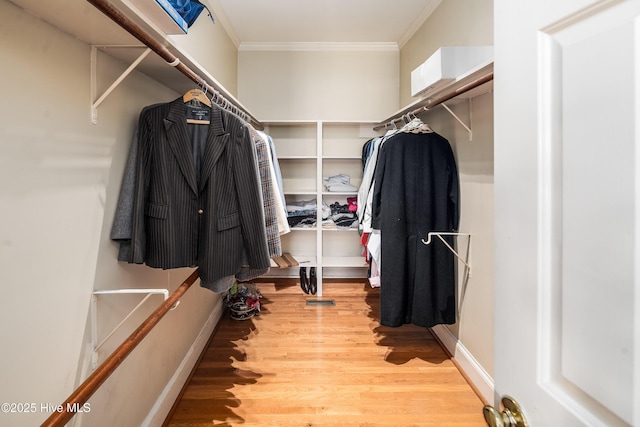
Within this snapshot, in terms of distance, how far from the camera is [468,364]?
1.87 m

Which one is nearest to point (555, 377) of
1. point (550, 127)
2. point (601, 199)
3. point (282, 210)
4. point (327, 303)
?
point (601, 199)

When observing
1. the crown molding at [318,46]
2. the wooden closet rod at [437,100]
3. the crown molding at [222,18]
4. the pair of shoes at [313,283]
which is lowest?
the pair of shoes at [313,283]

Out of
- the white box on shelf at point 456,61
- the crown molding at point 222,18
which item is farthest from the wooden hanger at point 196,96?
the crown molding at point 222,18

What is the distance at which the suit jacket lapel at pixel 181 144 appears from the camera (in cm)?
128

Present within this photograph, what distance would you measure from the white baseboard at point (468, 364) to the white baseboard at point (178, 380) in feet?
5.44

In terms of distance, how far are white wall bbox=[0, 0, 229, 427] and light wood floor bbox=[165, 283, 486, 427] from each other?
50 cm

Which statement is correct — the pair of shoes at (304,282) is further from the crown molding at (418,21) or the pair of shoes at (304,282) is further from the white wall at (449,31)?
the crown molding at (418,21)

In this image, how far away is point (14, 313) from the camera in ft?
2.58

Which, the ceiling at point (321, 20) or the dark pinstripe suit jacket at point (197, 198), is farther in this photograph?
the ceiling at point (321, 20)

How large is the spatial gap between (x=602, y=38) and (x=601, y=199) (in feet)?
0.68

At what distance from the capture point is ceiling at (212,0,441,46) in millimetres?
2453

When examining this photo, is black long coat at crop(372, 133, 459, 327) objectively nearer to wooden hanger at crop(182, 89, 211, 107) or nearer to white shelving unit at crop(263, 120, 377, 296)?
wooden hanger at crop(182, 89, 211, 107)

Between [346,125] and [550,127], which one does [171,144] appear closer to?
[550,127]

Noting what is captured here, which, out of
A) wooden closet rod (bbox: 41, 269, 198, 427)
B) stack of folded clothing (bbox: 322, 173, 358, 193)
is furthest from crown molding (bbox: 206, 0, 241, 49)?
wooden closet rod (bbox: 41, 269, 198, 427)
